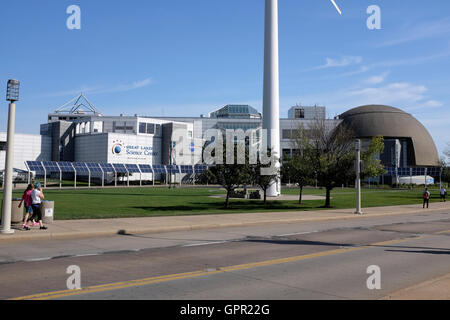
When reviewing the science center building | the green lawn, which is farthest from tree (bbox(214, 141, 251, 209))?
the science center building

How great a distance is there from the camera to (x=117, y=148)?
77688 millimetres

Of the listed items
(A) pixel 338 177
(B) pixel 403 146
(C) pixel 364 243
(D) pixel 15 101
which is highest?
(B) pixel 403 146

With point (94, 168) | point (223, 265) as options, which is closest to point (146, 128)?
point (94, 168)

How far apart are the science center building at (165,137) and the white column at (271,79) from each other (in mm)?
13414

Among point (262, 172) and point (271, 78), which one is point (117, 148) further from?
point (262, 172)

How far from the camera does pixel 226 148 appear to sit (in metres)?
26.3

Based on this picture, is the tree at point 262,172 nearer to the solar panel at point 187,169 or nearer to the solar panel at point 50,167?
the solar panel at point 50,167

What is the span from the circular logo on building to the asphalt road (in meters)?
64.3

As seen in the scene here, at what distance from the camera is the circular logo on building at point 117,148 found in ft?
254

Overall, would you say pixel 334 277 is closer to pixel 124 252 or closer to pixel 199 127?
pixel 124 252

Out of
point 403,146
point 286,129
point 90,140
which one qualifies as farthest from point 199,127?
point 403,146

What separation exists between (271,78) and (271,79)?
3.8 inches
